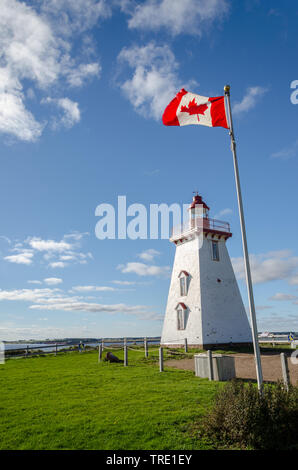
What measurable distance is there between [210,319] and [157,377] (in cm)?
1402

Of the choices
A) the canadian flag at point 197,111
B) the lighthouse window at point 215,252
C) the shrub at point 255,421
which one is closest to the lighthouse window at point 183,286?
the lighthouse window at point 215,252

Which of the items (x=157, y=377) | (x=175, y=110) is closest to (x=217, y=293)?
(x=157, y=377)

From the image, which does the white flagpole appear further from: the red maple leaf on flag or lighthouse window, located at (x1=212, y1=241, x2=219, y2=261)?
lighthouse window, located at (x1=212, y1=241, x2=219, y2=261)

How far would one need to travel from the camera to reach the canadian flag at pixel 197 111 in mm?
9703

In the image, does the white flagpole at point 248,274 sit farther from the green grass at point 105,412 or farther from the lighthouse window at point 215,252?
A: the lighthouse window at point 215,252

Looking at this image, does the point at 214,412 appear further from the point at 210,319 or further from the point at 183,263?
the point at 183,263

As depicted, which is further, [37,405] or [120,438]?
[37,405]

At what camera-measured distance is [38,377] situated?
14484 millimetres

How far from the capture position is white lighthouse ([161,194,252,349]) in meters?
26.3

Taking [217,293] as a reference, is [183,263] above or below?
above

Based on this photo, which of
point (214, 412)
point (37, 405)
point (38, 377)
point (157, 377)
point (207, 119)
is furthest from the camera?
point (38, 377)
